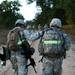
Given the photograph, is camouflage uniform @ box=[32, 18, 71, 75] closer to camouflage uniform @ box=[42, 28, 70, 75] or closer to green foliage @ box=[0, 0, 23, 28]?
camouflage uniform @ box=[42, 28, 70, 75]

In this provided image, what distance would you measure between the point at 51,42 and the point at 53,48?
13cm

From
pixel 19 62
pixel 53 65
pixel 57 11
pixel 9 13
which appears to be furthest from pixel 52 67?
pixel 9 13

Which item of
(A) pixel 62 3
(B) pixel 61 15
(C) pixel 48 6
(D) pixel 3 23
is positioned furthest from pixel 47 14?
(D) pixel 3 23

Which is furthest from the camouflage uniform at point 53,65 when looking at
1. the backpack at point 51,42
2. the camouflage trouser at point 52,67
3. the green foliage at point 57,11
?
the green foliage at point 57,11

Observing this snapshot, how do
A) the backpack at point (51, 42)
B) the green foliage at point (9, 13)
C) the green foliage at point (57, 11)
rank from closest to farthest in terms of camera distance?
the backpack at point (51, 42), the green foliage at point (57, 11), the green foliage at point (9, 13)

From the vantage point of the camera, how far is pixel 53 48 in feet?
30.4

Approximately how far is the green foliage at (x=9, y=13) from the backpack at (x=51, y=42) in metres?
115

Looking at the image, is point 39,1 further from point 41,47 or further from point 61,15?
point 41,47

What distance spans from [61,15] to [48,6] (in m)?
9.47

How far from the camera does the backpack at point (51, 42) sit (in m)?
9.27

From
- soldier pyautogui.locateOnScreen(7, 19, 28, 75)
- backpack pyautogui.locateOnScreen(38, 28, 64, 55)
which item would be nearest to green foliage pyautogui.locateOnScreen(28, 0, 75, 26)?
soldier pyautogui.locateOnScreen(7, 19, 28, 75)

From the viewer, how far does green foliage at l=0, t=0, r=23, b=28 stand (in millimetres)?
129500

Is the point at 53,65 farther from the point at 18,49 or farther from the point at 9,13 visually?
the point at 9,13

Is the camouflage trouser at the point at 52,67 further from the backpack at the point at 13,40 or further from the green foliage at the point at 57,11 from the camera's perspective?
the green foliage at the point at 57,11
